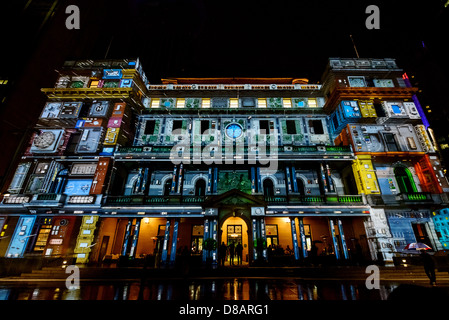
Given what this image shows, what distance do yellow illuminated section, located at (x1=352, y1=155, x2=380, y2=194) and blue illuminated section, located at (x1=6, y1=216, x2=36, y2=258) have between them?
103ft

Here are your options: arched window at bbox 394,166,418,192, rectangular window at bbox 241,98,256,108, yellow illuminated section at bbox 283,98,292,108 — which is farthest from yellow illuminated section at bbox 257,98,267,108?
arched window at bbox 394,166,418,192

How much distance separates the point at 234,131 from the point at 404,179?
60.9ft

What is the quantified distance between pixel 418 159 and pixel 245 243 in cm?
1993

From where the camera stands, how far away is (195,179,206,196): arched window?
2100 centimetres

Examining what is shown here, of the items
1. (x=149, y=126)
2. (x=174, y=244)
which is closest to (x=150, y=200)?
(x=174, y=244)

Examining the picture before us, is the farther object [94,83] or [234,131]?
[94,83]

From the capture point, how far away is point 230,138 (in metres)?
22.7

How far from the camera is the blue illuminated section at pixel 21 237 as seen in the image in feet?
55.6

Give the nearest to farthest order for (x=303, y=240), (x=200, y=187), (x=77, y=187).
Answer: (x=303, y=240), (x=77, y=187), (x=200, y=187)

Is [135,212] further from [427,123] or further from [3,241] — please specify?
[427,123]

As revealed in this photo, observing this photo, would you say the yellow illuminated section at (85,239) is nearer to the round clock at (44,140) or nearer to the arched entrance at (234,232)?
the round clock at (44,140)

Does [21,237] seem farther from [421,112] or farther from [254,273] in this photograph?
[421,112]

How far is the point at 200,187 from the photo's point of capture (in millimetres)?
21234
